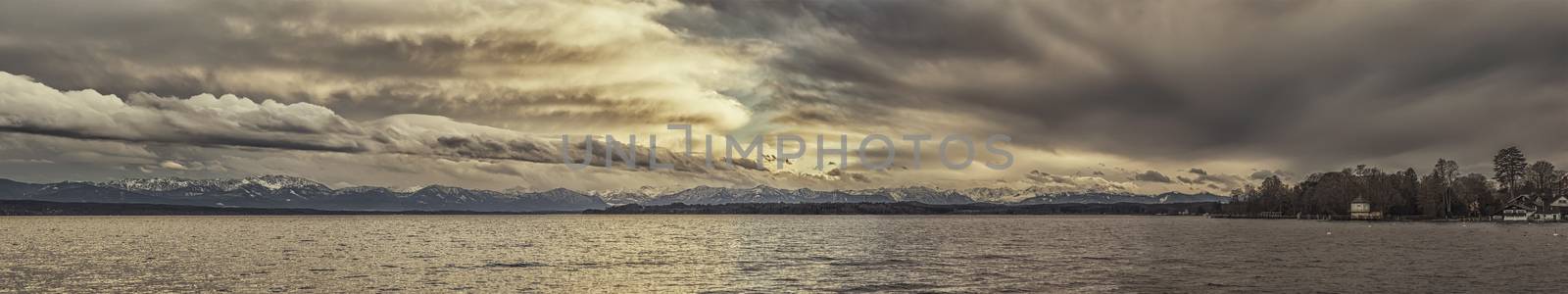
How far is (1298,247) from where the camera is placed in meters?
114

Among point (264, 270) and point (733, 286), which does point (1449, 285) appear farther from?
point (264, 270)

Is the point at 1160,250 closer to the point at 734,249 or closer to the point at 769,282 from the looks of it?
the point at 734,249

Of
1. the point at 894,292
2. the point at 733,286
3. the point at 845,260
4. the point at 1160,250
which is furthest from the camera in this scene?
the point at 1160,250

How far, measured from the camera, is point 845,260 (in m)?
93.6

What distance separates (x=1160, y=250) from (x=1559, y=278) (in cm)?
4636

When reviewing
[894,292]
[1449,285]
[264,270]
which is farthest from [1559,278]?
[264,270]

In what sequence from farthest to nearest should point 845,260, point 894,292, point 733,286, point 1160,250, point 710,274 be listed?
point 1160,250 → point 845,260 → point 710,274 → point 733,286 → point 894,292

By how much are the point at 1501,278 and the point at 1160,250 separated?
4506 cm

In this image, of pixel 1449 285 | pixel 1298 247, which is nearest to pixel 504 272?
pixel 1449 285

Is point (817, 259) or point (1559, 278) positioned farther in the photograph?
point (817, 259)

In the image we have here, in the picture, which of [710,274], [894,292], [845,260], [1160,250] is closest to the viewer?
[894,292]

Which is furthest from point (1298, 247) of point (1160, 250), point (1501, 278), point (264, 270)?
point (264, 270)

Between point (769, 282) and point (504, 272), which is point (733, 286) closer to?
point (769, 282)

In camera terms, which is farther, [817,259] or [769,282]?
A: [817,259]
